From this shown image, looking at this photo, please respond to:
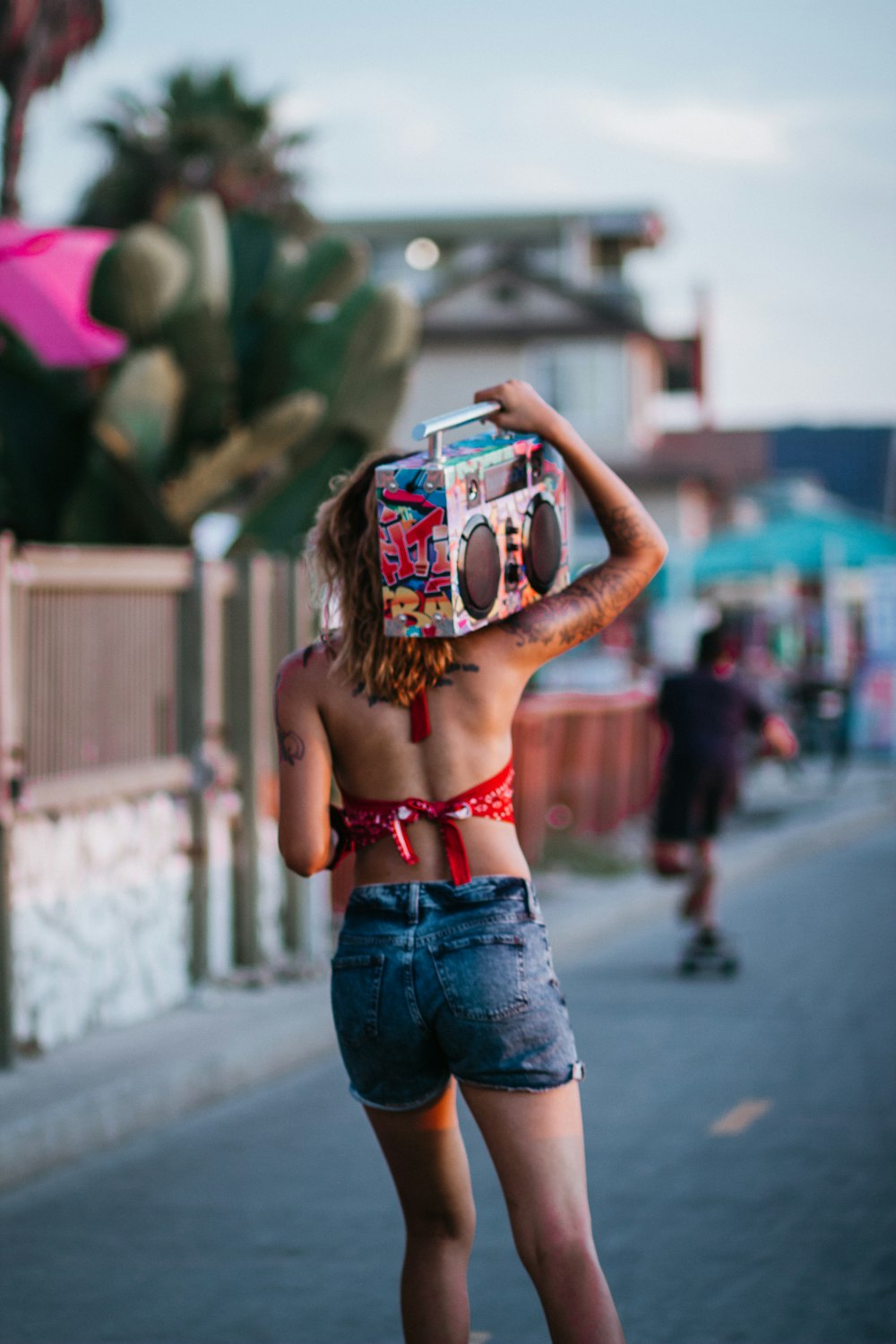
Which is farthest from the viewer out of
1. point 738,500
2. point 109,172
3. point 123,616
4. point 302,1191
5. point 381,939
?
point 738,500

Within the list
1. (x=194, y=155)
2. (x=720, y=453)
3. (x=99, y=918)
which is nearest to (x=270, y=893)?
(x=99, y=918)

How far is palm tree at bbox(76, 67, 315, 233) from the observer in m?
37.3

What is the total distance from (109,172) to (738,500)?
25283 mm

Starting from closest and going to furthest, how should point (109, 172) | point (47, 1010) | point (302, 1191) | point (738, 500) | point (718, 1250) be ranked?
1. point (718, 1250)
2. point (302, 1191)
3. point (47, 1010)
4. point (109, 172)
5. point (738, 500)

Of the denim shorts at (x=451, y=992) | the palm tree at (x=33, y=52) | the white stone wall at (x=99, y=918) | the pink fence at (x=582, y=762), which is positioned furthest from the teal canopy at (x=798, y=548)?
the denim shorts at (x=451, y=992)

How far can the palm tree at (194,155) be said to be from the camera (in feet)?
122

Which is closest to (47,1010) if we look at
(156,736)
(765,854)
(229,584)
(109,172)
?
(156,736)

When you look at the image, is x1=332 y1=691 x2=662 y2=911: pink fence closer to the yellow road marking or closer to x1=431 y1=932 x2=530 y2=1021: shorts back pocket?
the yellow road marking

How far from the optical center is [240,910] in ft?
32.4

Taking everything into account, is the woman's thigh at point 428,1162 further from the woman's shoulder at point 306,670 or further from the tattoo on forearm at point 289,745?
the woman's shoulder at point 306,670

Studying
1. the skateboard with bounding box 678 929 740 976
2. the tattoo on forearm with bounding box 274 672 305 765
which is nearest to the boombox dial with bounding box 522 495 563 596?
the tattoo on forearm with bounding box 274 672 305 765

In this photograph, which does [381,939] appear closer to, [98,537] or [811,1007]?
[811,1007]

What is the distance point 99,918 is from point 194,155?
32351 mm

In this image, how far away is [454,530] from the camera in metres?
3.39
